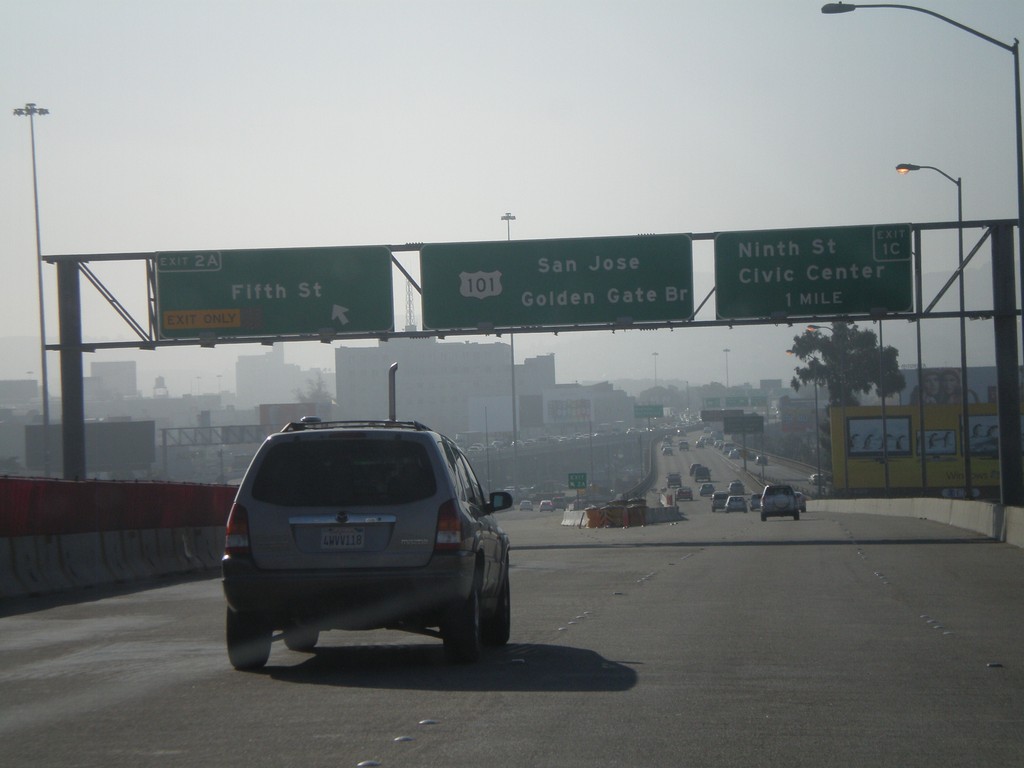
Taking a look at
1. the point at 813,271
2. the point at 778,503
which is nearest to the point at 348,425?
the point at 813,271

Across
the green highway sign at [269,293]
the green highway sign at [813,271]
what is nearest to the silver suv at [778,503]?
the green highway sign at [813,271]

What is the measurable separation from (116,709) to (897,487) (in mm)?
84270

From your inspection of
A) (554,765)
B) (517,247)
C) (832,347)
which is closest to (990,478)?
(832,347)

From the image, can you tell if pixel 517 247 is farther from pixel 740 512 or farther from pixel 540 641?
pixel 740 512

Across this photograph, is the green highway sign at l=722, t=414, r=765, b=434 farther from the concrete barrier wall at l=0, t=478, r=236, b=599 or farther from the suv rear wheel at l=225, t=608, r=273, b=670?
the suv rear wheel at l=225, t=608, r=273, b=670

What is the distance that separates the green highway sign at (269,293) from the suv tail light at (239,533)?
22.5m

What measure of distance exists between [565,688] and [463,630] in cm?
133

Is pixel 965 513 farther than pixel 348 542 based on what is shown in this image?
Yes

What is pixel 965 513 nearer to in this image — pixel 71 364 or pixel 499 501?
pixel 71 364

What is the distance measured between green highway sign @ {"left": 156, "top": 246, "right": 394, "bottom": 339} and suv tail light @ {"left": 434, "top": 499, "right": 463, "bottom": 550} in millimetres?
22667

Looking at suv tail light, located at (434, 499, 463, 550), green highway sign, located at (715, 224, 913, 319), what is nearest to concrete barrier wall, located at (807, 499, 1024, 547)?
green highway sign, located at (715, 224, 913, 319)

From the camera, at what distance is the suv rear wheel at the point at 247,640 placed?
9930 millimetres

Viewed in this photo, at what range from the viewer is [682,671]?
31.8 ft

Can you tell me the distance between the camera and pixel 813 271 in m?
31.6
